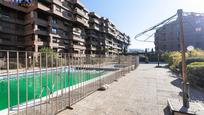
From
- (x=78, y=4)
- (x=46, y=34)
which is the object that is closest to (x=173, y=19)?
(x=46, y=34)

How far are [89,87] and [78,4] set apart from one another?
39.9 metres

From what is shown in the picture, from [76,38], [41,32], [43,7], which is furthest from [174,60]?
[76,38]

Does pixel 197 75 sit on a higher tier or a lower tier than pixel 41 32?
lower

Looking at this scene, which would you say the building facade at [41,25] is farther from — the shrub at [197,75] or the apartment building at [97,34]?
the shrub at [197,75]

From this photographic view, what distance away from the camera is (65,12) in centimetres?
3816

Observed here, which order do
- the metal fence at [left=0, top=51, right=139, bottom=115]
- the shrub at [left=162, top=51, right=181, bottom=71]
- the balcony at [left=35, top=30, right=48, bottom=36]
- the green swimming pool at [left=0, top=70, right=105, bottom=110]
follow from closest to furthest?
the metal fence at [left=0, top=51, right=139, bottom=115], the green swimming pool at [left=0, top=70, right=105, bottom=110], the shrub at [left=162, top=51, right=181, bottom=71], the balcony at [left=35, top=30, right=48, bottom=36]

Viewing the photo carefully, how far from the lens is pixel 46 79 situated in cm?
449

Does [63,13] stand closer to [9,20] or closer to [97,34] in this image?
[9,20]

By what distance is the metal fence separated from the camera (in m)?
3.87

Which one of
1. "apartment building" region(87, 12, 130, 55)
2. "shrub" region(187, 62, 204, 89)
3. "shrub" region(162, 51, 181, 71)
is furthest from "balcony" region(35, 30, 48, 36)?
"shrub" region(187, 62, 204, 89)

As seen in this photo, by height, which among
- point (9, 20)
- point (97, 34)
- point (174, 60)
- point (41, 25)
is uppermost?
point (97, 34)

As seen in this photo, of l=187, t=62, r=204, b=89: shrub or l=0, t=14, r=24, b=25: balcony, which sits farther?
l=0, t=14, r=24, b=25: balcony

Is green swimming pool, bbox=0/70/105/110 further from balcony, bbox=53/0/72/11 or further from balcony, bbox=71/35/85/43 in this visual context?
balcony, bbox=71/35/85/43

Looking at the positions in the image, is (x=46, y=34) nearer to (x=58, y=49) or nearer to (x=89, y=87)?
(x=58, y=49)
